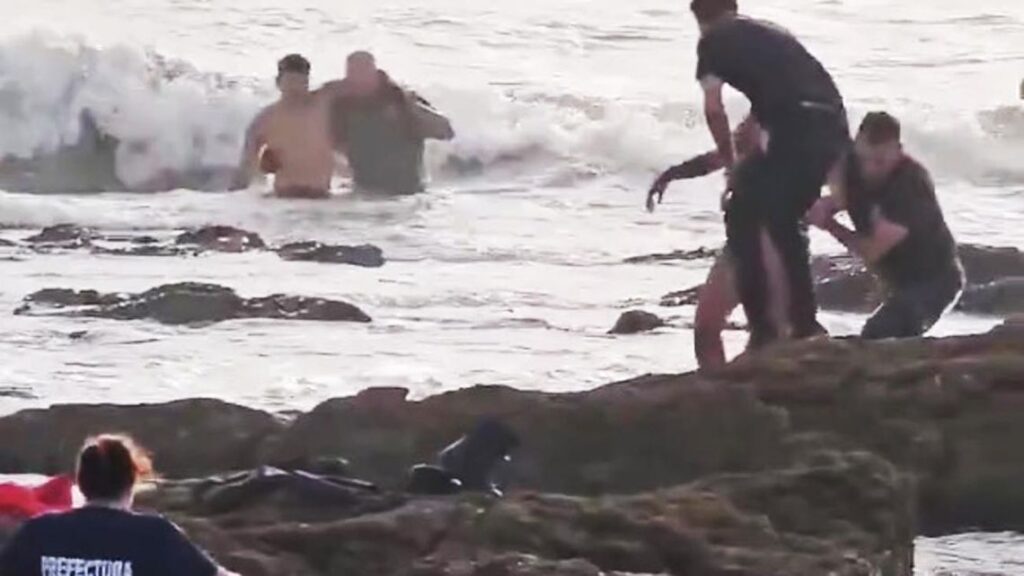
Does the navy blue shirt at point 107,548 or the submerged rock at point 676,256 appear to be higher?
the navy blue shirt at point 107,548

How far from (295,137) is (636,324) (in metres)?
4.77

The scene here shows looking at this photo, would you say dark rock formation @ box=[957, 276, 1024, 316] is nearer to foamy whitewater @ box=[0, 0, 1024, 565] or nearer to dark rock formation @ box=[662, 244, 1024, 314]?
dark rock formation @ box=[662, 244, 1024, 314]

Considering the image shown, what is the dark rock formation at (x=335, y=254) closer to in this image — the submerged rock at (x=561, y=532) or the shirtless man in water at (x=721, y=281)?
the shirtless man in water at (x=721, y=281)

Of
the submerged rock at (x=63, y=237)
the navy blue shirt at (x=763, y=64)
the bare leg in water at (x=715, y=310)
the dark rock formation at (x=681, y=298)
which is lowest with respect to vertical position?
the submerged rock at (x=63, y=237)

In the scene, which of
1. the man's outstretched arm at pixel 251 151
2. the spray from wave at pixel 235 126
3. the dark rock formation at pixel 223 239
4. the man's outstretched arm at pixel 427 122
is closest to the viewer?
the dark rock formation at pixel 223 239

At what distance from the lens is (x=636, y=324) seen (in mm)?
10547

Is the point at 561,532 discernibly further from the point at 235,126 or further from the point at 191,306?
the point at 235,126

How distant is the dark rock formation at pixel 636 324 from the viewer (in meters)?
10.5

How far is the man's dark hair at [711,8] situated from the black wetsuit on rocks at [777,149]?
78mm

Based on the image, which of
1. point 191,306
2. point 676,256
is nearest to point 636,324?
point 191,306

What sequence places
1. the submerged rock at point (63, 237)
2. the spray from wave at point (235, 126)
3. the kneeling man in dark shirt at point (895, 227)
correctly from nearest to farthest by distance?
1. the kneeling man in dark shirt at point (895, 227)
2. the submerged rock at point (63, 237)
3. the spray from wave at point (235, 126)

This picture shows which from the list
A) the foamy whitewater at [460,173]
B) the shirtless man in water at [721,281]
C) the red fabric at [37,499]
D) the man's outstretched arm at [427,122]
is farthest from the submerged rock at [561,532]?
the man's outstretched arm at [427,122]

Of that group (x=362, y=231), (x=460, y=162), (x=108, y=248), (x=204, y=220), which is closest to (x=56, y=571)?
(x=108, y=248)

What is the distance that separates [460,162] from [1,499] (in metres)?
15.0
